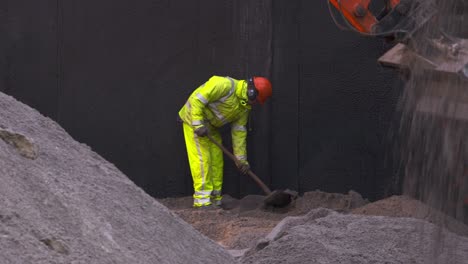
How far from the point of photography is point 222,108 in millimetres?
9977

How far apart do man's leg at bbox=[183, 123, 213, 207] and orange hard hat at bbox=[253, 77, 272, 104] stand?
2.44 ft

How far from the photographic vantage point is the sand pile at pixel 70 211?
13.8 ft

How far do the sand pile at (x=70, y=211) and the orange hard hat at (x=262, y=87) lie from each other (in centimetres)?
378

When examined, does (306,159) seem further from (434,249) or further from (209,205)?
(434,249)

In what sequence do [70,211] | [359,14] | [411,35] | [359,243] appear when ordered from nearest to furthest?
[70,211], [411,35], [359,243], [359,14]

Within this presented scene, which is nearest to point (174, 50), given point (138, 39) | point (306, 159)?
point (138, 39)

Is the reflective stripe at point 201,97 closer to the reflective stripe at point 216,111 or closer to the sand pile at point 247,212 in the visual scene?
the reflective stripe at point 216,111

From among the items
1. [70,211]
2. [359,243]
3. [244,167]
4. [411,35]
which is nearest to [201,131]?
[244,167]

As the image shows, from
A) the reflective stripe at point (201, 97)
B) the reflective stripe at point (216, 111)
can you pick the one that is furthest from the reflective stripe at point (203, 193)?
the reflective stripe at point (201, 97)

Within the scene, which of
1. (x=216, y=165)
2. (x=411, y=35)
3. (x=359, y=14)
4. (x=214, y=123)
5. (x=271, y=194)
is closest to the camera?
(x=411, y=35)

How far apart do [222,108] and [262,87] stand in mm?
562

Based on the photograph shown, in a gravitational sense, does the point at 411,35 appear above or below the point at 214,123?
above

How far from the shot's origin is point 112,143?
1031 centimetres

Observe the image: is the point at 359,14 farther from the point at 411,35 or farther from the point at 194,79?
the point at 194,79
